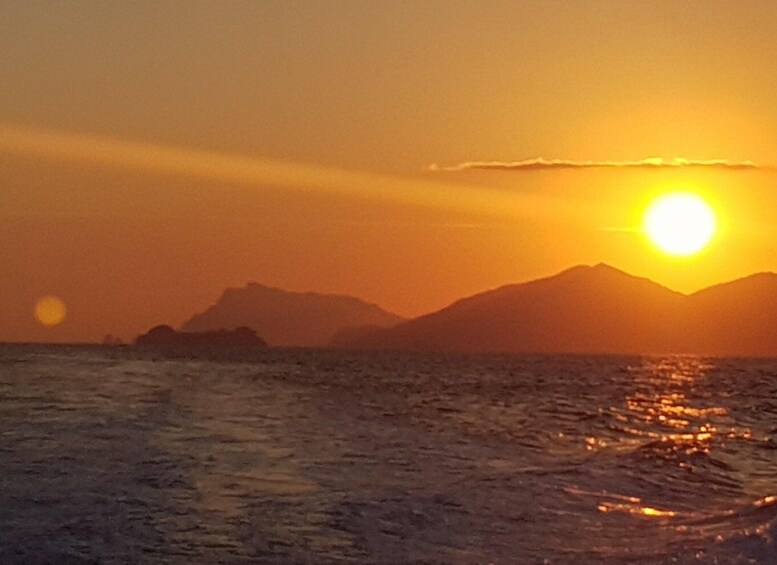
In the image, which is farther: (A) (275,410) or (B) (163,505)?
(A) (275,410)

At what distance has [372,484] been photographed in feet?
74.5

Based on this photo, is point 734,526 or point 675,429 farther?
point 675,429

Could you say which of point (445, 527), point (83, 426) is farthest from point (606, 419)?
point (445, 527)

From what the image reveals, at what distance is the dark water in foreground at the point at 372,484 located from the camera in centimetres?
1656

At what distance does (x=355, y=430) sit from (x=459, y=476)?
11647mm

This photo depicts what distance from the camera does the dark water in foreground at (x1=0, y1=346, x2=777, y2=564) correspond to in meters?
16.6

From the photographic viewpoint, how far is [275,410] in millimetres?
42969

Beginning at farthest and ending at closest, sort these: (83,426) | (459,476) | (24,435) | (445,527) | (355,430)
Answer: (355,430) → (83,426) → (24,435) → (459,476) → (445,527)

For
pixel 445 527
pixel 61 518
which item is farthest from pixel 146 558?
pixel 445 527

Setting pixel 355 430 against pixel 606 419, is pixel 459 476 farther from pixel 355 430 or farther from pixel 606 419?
pixel 606 419

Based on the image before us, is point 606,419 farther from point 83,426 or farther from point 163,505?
point 163,505

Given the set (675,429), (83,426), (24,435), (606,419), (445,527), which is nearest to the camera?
(445,527)

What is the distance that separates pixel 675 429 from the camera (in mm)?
38000

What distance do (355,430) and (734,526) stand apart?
1814 cm
